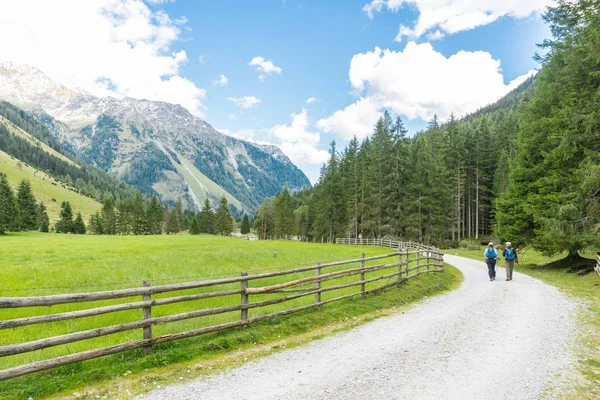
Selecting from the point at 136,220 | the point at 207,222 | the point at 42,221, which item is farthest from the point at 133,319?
the point at 42,221

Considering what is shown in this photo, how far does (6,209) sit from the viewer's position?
67.8m

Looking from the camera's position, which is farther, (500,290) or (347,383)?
(500,290)

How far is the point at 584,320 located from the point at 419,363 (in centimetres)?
839

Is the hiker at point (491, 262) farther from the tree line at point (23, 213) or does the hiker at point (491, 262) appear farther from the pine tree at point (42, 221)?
the pine tree at point (42, 221)

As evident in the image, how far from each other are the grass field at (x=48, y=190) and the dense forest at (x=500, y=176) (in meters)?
125

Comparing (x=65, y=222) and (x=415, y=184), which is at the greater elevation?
(x=415, y=184)

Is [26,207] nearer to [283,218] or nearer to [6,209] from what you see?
[6,209]

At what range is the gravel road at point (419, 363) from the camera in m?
6.59

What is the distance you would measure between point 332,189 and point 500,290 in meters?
48.6

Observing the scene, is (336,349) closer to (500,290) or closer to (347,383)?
(347,383)

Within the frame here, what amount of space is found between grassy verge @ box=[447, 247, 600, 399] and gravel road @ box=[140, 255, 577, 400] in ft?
1.24

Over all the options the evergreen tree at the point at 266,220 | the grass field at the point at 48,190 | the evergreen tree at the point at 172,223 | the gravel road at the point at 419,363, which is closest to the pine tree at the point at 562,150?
the gravel road at the point at 419,363

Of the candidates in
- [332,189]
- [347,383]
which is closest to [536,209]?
[347,383]

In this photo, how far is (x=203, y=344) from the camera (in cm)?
871
